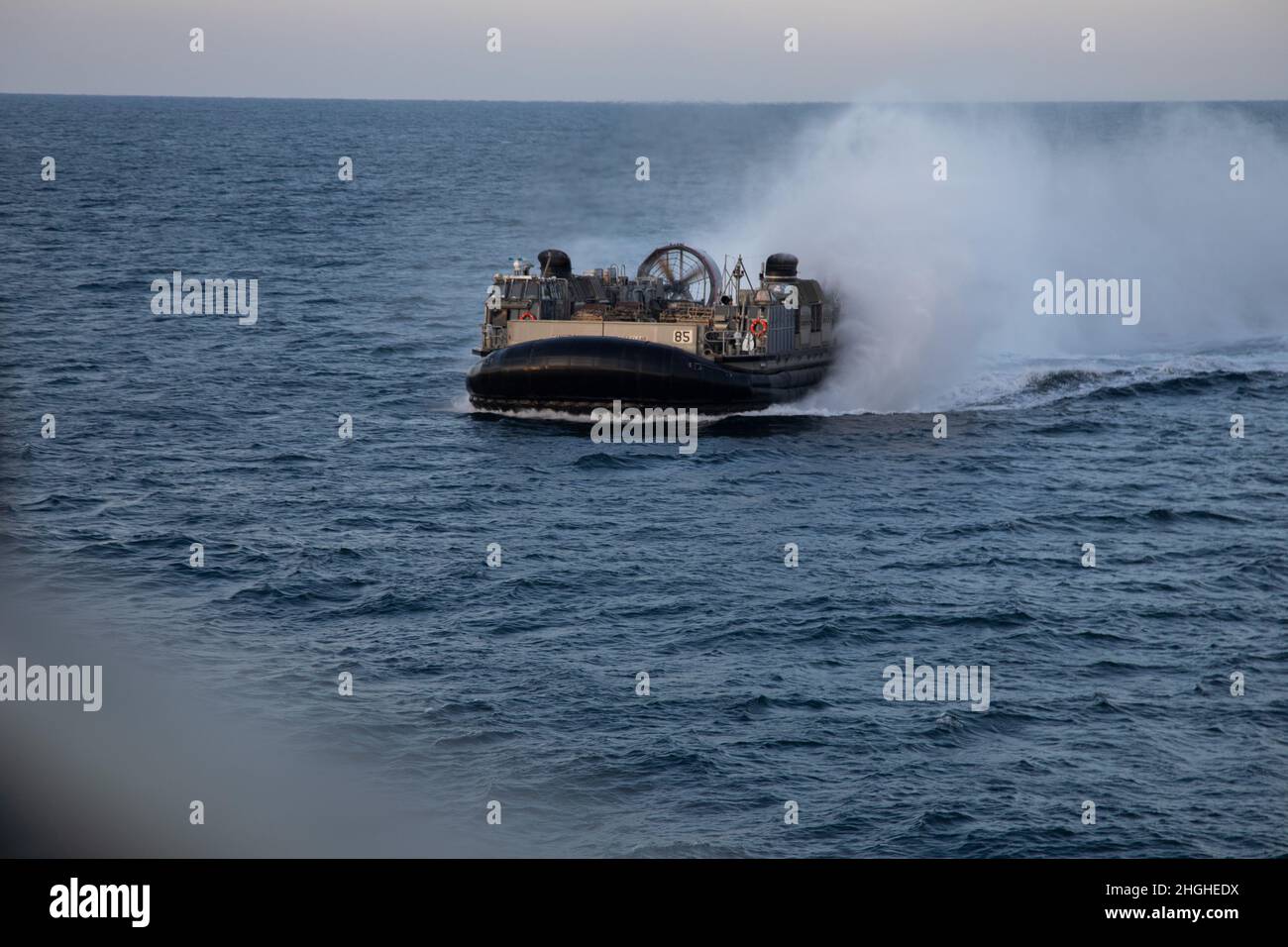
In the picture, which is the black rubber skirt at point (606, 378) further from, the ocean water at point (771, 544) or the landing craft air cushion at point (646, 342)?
the ocean water at point (771, 544)

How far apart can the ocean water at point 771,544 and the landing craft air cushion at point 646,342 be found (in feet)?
4.60

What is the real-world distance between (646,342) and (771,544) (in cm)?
1401

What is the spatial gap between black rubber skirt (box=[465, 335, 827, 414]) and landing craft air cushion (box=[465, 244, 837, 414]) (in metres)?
0.03

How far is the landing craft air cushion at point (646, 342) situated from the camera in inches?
2019

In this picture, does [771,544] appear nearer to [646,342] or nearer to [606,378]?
[606,378]

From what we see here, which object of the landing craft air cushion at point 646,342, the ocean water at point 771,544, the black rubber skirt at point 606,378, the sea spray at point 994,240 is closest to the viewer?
→ the ocean water at point 771,544

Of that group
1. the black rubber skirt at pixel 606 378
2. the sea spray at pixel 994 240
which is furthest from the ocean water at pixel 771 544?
the black rubber skirt at pixel 606 378

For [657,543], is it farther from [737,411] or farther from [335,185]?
[335,185]

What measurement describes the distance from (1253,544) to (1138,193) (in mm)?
61577

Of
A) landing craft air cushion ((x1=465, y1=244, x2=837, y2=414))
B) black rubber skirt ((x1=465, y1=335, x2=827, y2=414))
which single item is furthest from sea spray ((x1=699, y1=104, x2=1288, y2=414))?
black rubber skirt ((x1=465, y1=335, x2=827, y2=414))

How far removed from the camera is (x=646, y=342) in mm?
51625

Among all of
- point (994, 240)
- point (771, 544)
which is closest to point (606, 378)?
point (771, 544)

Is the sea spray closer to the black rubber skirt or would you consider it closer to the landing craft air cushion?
the landing craft air cushion
